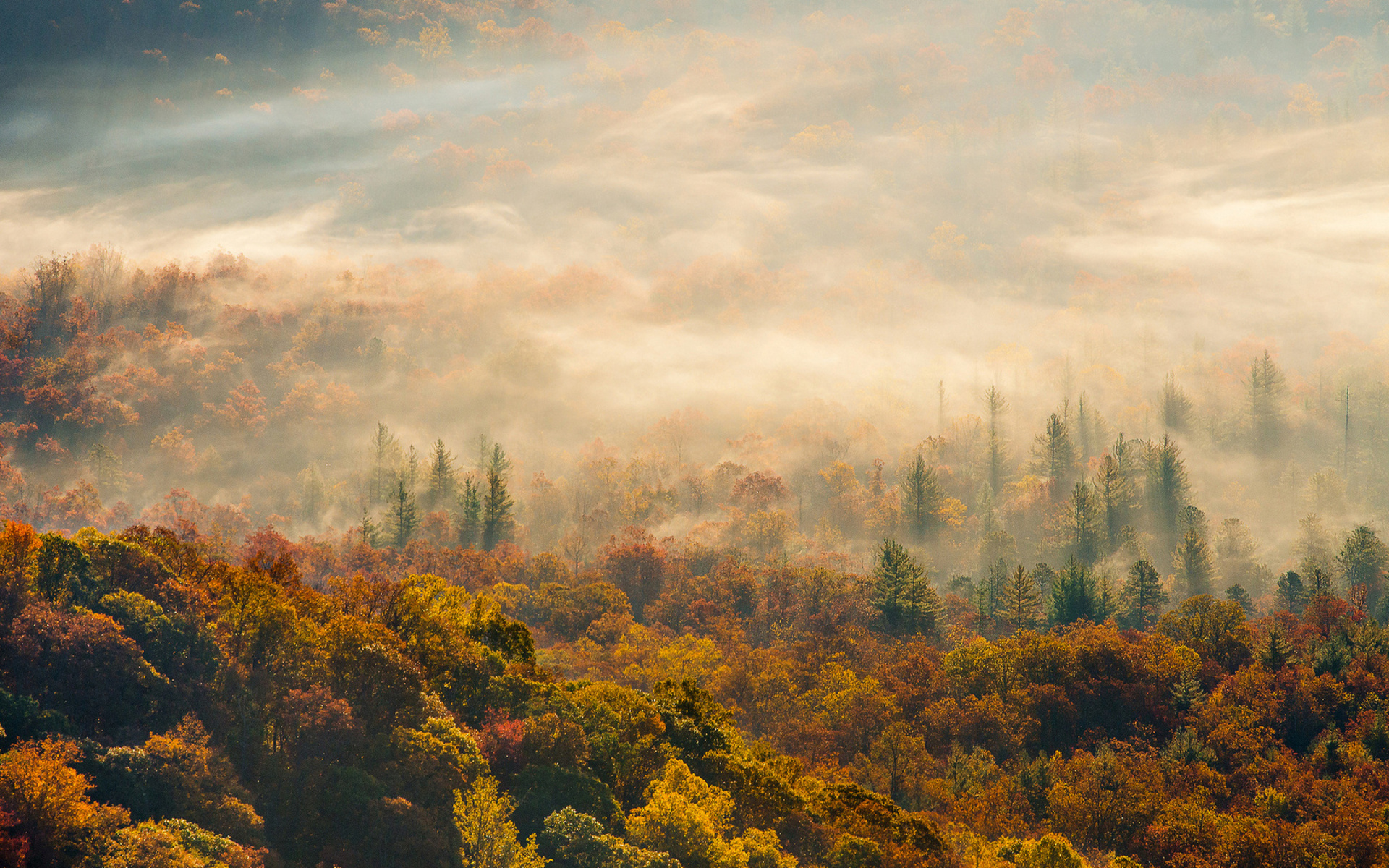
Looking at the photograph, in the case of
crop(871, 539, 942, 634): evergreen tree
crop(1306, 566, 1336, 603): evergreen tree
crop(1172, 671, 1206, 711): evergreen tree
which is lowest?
crop(1172, 671, 1206, 711): evergreen tree

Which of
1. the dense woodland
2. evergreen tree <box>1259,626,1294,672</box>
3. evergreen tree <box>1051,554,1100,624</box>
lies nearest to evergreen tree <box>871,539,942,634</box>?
the dense woodland

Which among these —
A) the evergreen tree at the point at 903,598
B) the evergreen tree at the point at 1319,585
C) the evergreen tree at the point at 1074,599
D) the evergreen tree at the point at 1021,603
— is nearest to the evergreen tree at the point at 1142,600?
the evergreen tree at the point at 1074,599

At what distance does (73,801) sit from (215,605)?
26.6 m

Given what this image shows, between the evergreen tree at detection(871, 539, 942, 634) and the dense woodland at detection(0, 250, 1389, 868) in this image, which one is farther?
the evergreen tree at detection(871, 539, 942, 634)

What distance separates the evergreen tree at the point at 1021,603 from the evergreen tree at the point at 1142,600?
1710cm

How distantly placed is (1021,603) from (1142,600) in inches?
1184

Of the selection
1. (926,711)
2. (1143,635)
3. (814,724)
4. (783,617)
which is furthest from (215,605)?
(1143,635)

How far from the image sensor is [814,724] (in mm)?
115375

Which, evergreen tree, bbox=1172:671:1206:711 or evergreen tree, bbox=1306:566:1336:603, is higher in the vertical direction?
evergreen tree, bbox=1306:566:1336:603

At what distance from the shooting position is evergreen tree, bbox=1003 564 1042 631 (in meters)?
178

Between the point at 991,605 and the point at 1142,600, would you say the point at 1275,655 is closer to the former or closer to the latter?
the point at 1142,600

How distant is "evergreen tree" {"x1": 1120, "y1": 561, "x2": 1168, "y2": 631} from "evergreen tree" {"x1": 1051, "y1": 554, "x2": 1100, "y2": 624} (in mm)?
6259

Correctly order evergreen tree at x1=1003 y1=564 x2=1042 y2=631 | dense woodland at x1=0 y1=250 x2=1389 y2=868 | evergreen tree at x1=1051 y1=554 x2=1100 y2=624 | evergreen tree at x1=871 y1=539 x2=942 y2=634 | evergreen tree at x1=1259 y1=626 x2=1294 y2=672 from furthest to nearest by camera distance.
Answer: evergreen tree at x1=1051 y1=554 x2=1100 y2=624
evergreen tree at x1=1003 y1=564 x2=1042 y2=631
evergreen tree at x1=871 y1=539 x2=942 y2=634
evergreen tree at x1=1259 y1=626 x2=1294 y2=672
dense woodland at x1=0 y1=250 x2=1389 y2=868

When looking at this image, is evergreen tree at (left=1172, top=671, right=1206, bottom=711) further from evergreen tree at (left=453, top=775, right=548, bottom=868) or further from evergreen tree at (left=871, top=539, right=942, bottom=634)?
evergreen tree at (left=453, top=775, right=548, bottom=868)
